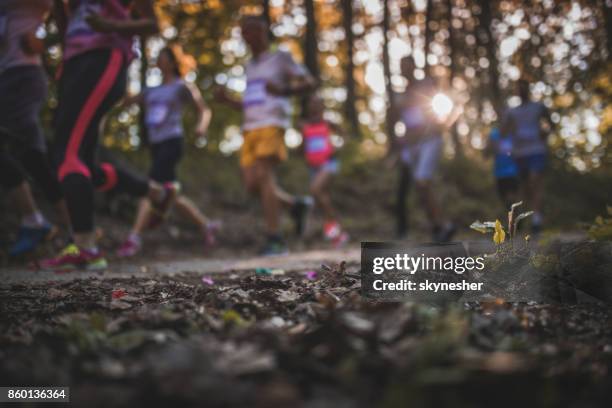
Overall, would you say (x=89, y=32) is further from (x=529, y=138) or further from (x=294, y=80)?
(x=529, y=138)

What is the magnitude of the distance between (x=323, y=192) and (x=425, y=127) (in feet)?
7.40

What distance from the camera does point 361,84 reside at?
2375cm

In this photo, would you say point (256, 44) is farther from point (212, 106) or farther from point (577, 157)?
point (577, 157)

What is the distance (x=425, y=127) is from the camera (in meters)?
6.80

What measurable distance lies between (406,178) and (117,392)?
25.9 ft

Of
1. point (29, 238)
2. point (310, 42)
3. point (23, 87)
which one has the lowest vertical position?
point (29, 238)

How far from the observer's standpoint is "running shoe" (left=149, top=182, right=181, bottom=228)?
5289mm

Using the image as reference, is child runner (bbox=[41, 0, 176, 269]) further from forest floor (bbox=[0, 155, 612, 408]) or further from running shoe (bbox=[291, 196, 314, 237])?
running shoe (bbox=[291, 196, 314, 237])

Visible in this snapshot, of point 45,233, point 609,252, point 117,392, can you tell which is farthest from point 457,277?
point 45,233

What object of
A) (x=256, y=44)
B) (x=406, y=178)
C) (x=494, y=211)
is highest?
(x=256, y=44)

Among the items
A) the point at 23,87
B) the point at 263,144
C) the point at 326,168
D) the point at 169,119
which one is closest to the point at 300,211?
the point at 326,168

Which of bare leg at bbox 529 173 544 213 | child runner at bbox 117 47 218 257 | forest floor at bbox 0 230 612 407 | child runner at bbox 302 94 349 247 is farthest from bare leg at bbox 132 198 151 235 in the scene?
bare leg at bbox 529 173 544 213

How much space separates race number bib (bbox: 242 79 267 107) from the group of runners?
13 millimetres

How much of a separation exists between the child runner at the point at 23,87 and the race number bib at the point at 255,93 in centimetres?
220
